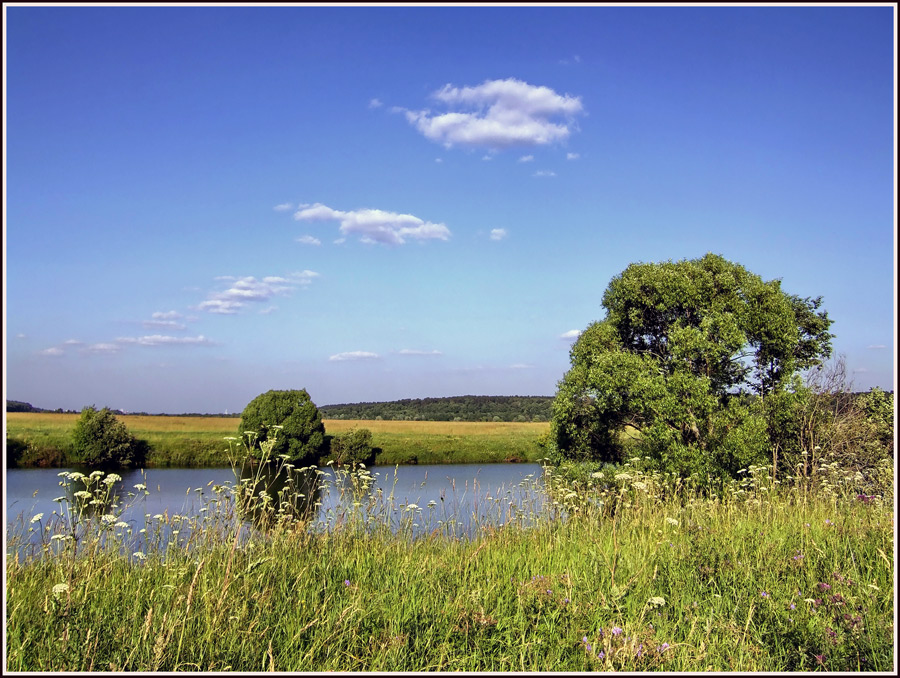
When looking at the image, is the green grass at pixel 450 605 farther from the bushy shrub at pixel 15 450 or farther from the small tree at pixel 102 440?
the bushy shrub at pixel 15 450

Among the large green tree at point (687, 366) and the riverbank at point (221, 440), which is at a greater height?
the large green tree at point (687, 366)

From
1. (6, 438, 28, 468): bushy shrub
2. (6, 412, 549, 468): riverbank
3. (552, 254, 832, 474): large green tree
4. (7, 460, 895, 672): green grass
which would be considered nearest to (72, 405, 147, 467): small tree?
(6, 412, 549, 468): riverbank

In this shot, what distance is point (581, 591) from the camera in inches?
→ 138

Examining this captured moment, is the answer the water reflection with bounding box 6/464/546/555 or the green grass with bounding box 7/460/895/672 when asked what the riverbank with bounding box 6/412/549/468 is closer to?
the water reflection with bounding box 6/464/546/555

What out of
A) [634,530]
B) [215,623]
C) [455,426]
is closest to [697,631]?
[634,530]

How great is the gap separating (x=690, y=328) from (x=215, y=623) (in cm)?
2052

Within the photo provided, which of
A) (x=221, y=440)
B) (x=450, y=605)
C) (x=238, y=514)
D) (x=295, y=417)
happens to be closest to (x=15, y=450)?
(x=221, y=440)

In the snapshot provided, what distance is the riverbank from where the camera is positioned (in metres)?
45.7

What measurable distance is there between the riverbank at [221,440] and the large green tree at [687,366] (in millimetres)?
25888

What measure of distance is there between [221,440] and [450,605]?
4444 centimetres

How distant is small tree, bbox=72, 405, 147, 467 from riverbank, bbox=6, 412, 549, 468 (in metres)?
1.89

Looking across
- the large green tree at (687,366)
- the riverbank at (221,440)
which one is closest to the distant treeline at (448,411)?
the riverbank at (221,440)

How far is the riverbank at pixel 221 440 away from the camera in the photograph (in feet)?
150

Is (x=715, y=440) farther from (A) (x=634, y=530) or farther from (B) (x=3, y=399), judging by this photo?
(B) (x=3, y=399)
